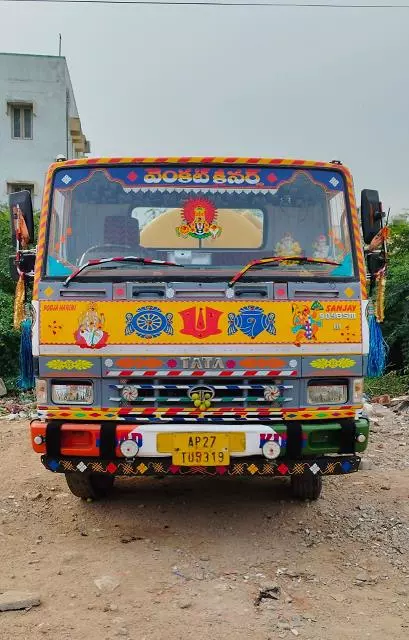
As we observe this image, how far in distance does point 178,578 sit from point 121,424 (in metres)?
0.92

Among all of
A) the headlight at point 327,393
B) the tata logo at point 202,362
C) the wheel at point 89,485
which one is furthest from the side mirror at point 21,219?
the headlight at point 327,393

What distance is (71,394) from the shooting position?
392cm

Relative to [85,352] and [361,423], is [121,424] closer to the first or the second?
[85,352]

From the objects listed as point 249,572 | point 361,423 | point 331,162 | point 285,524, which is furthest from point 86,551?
point 331,162

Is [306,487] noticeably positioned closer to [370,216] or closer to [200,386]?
[200,386]

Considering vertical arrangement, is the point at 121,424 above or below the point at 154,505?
above

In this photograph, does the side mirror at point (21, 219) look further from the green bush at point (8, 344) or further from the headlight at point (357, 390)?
the green bush at point (8, 344)

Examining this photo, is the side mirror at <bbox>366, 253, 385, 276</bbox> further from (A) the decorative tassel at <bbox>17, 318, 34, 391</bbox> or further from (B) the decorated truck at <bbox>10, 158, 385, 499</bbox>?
(A) the decorative tassel at <bbox>17, 318, 34, 391</bbox>

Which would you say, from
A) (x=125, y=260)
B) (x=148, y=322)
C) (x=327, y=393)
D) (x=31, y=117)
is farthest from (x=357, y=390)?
(x=31, y=117)

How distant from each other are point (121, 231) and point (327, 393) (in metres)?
1.68

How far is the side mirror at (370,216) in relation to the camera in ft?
14.3

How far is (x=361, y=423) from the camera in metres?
3.95

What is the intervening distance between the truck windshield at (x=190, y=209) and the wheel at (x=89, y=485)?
1.60 meters

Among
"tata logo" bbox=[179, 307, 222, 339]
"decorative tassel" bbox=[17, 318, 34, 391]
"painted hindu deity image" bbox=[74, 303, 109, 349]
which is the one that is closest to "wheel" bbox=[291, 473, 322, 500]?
"tata logo" bbox=[179, 307, 222, 339]
